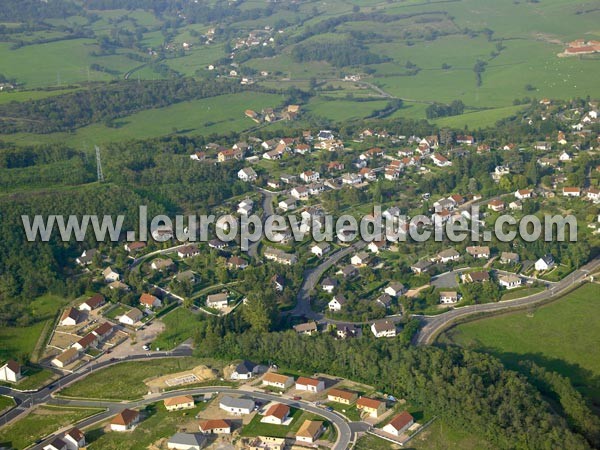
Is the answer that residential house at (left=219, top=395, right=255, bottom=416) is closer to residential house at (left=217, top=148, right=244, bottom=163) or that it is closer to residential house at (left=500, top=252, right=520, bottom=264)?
residential house at (left=500, top=252, right=520, bottom=264)

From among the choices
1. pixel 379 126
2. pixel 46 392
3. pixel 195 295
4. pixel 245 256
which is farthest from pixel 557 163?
pixel 46 392

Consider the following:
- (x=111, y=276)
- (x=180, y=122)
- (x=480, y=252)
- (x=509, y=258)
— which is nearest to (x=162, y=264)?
(x=111, y=276)

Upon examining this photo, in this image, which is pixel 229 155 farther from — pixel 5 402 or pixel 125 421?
pixel 125 421

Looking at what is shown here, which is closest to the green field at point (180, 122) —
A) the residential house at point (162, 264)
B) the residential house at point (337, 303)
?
the residential house at point (162, 264)

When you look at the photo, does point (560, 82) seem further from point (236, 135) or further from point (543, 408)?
point (543, 408)

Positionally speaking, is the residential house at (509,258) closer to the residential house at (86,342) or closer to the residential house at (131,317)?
the residential house at (131,317)
